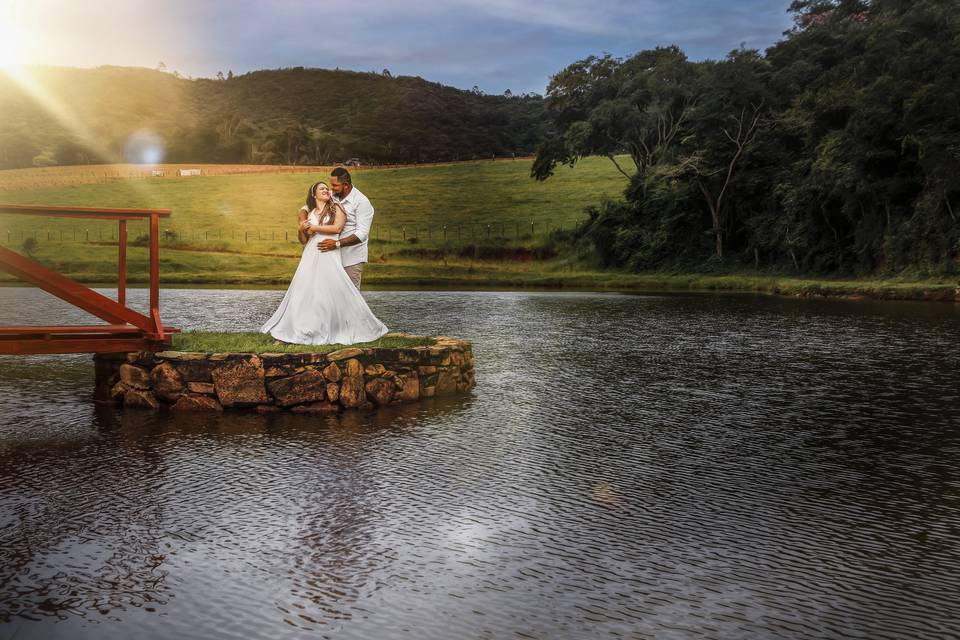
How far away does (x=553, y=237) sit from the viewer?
209 ft

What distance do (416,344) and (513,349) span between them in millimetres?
5273

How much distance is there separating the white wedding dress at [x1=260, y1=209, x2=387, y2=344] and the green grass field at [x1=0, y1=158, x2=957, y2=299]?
1125 inches

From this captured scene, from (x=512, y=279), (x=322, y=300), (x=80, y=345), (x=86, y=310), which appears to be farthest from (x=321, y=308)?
(x=512, y=279)

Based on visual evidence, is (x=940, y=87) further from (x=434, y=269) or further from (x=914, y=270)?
(x=434, y=269)

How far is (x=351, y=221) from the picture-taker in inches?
490

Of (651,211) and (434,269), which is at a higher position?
(651,211)

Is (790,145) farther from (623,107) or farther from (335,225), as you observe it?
(335,225)

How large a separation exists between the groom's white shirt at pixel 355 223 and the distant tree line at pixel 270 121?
108 metres

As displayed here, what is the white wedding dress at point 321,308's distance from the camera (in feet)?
39.0

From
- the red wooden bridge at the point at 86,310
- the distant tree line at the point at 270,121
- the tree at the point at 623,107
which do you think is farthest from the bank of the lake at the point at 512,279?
the distant tree line at the point at 270,121

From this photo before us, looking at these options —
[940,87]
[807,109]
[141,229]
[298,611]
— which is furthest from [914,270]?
[141,229]

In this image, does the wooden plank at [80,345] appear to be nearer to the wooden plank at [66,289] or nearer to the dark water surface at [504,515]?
the wooden plank at [66,289]

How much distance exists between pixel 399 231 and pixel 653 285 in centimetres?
2996

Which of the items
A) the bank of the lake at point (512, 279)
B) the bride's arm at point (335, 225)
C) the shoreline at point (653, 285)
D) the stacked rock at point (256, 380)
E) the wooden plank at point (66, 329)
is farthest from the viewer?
the bank of the lake at point (512, 279)
